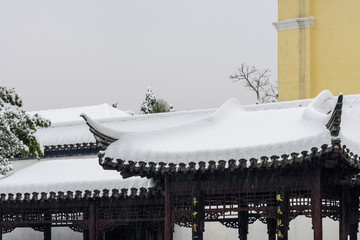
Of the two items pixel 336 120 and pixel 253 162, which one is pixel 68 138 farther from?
pixel 336 120

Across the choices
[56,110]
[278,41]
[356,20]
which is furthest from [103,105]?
[356,20]

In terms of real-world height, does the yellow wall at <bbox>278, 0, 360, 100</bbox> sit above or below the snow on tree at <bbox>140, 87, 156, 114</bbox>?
above

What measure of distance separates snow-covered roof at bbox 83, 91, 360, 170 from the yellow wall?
9.02m

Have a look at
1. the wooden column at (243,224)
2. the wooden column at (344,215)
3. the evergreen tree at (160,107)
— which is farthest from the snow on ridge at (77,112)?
the wooden column at (344,215)

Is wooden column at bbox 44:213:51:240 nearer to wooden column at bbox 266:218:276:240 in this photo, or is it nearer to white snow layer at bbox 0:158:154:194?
white snow layer at bbox 0:158:154:194

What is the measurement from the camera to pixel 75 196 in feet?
57.5

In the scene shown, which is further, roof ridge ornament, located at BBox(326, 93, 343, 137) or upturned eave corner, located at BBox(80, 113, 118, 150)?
upturned eave corner, located at BBox(80, 113, 118, 150)

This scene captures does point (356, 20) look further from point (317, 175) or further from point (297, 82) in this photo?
point (317, 175)

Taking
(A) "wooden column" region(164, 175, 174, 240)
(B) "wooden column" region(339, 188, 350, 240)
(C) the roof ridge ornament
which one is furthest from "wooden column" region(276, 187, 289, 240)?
(A) "wooden column" region(164, 175, 174, 240)

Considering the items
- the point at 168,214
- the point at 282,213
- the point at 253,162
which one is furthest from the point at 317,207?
the point at 168,214

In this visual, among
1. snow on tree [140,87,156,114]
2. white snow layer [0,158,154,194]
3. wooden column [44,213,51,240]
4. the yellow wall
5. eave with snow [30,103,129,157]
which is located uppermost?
the yellow wall

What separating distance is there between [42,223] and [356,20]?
35.8ft

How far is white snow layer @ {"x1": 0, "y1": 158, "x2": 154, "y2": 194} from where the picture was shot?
57.8 ft

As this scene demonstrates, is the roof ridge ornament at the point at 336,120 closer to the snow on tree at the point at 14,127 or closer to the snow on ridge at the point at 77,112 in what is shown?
the snow on tree at the point at 14,127
